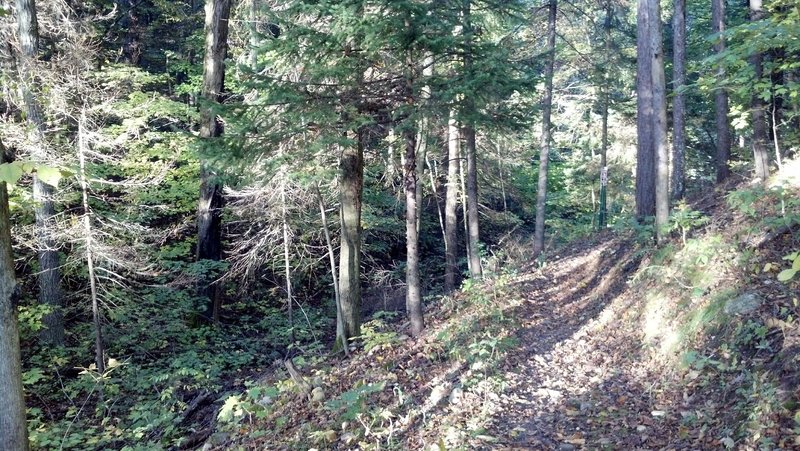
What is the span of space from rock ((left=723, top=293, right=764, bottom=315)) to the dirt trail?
124cm

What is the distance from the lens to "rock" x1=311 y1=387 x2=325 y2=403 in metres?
7.84

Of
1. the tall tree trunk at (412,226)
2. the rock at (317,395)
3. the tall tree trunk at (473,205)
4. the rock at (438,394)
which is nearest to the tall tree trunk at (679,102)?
the tall tree trunk at (473,205)

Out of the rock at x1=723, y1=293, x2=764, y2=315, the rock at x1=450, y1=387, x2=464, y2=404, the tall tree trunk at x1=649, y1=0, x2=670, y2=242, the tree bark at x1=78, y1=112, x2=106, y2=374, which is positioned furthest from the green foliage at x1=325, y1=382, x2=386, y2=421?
the tall tree trunk at x1=649, y1=0, x2=670, y2=242

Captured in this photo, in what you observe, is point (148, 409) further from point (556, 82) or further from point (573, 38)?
point (556, 82)

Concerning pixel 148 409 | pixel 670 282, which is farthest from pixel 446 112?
pixel 148 409

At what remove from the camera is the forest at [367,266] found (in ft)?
19.4

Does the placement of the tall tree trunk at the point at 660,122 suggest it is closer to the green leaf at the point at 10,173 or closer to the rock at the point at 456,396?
the rock at the point at 456,396

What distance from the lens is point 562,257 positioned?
1666 cm

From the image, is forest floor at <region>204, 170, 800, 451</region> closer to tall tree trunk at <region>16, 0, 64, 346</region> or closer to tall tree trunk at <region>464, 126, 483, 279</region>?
tall tree trunk at <region>464, 126, 483, 279</region>

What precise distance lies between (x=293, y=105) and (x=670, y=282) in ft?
22.5

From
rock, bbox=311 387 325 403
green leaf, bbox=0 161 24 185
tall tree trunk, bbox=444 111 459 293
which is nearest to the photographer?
green leaf, bbox=0 161 24 185

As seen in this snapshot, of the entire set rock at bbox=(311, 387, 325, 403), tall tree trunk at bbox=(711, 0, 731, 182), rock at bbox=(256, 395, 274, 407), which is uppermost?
tall tree trunk at bbox=(711, 0, 731, 182)

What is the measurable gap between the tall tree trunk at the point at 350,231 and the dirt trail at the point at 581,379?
3.34 metres

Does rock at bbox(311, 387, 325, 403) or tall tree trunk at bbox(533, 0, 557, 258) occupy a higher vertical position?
tall tree trunk at bbox(533, 0, 557, 258)
